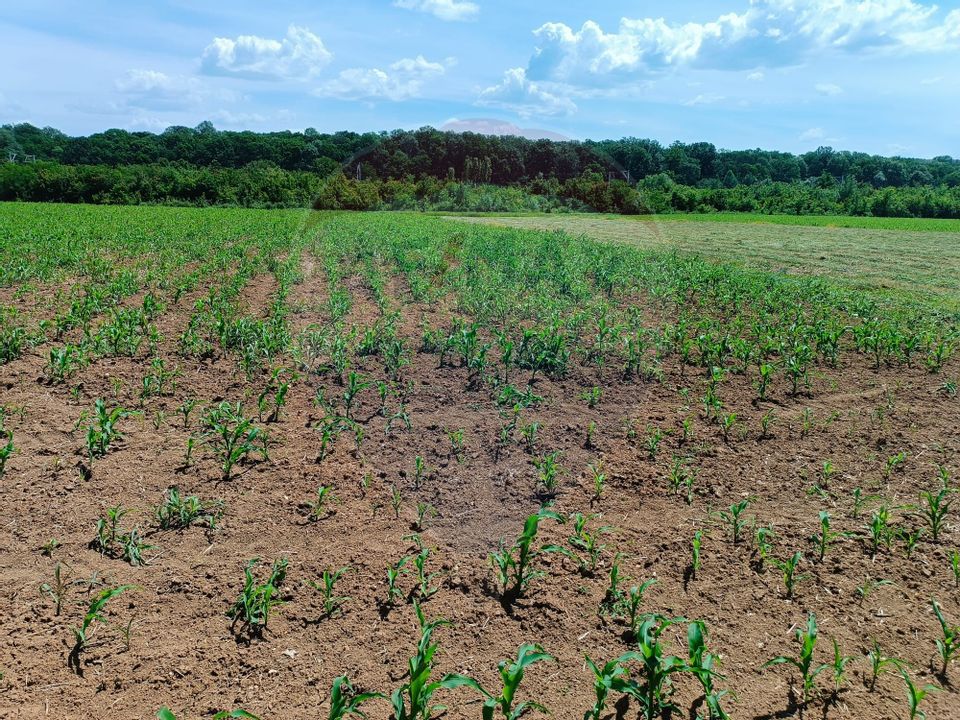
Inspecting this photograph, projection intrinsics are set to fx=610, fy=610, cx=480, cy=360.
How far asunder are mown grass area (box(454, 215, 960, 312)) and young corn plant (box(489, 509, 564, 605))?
873cm

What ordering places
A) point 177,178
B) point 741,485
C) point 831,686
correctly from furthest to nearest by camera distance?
point 177,178, point 741,485, point 831,686

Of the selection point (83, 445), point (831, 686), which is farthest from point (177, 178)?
point (831, 686)

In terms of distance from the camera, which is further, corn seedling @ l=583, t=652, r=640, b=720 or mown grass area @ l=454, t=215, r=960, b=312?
mown grass area @ l=454, t=215, r=960, b=312

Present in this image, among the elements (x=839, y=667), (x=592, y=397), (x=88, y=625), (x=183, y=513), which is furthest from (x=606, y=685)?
(x=592, y=397)

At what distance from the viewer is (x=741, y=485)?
14.3 feet

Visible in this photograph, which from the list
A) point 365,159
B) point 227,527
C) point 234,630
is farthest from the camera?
point 365,159

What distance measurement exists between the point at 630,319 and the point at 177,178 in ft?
178

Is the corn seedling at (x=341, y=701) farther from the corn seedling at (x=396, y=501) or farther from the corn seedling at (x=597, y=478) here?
the corn seedling at (x=597, y=478)

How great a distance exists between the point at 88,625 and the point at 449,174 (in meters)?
5.49

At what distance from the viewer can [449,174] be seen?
6.92 meters

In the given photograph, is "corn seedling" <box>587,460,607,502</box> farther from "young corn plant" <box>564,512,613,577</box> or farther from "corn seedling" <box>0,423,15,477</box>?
"corn seedling" <box>0,423,15,477</box>

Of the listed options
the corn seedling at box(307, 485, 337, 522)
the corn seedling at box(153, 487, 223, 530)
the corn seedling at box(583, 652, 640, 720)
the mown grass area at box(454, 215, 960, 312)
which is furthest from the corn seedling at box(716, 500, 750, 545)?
the mown grass area at box(454, 215, 960, 312)

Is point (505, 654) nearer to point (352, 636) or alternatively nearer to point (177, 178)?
point (352, 636)

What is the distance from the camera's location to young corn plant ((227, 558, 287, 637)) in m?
2.86
